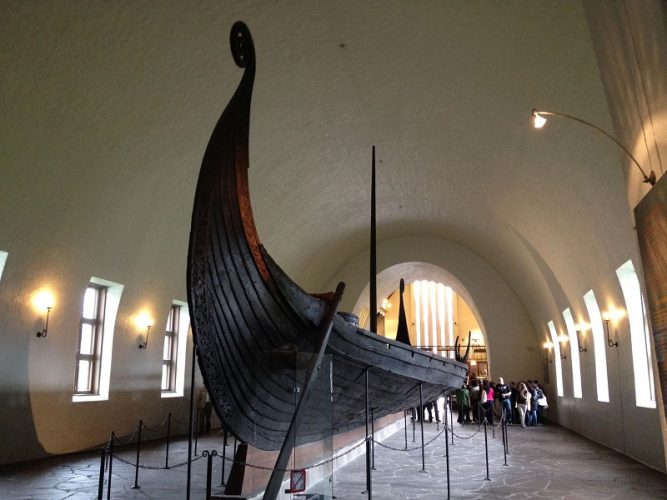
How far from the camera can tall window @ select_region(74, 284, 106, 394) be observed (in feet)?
38.2

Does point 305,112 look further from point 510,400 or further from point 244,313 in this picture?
point 510,400

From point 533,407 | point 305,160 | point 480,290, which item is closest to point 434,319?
point 480,290

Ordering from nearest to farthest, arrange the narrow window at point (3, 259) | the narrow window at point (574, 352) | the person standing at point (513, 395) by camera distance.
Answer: the narrow window at point (3, 259) → the narrow window at point (574, 352) → the person standing at point (513, 395)

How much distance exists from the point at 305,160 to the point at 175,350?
588cm

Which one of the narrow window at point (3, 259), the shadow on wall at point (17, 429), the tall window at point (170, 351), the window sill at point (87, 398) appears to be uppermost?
the narrow window at point (3, 259)

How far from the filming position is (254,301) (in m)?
5.54

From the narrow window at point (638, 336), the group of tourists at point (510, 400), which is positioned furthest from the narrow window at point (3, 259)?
the group of tourists at point (510, 400)

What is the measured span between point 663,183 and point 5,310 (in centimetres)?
886

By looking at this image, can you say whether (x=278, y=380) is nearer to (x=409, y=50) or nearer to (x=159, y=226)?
(x=409, y=50)

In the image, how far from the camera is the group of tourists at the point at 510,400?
656 inches

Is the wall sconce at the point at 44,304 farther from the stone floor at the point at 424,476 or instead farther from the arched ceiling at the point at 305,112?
the stone floor at the point at 424,476

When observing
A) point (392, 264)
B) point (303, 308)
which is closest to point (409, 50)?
point (303, 308)

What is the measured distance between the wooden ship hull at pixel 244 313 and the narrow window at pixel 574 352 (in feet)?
32.8

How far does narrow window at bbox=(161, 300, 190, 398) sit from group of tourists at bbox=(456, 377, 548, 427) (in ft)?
25.3
